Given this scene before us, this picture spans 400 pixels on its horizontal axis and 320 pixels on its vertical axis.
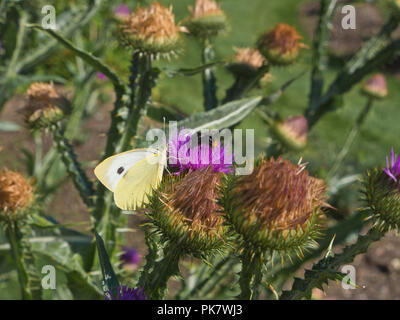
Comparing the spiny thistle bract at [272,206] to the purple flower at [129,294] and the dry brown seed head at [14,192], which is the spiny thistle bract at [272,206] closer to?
the purple flower at [129,294]

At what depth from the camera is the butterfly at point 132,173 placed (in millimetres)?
1554

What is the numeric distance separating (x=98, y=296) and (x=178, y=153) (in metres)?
0.73

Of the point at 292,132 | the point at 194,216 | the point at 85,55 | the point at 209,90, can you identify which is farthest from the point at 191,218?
the point at 292,132

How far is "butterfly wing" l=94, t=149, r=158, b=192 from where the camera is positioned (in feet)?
5.16

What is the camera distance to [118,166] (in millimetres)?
1599

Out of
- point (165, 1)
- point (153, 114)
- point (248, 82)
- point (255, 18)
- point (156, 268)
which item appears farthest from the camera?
point (255, 18)

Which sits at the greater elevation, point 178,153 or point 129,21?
point 129,21

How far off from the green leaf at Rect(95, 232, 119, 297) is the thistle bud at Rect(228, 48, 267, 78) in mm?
1362

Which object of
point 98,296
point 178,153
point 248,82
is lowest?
point 98,296

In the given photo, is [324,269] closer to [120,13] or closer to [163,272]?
[163,272]

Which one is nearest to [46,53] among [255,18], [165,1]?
[165,1]

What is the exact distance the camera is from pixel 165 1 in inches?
364

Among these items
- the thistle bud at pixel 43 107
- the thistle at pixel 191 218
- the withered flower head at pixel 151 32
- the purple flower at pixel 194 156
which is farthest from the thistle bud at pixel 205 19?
the thistle at pixel 191 218
